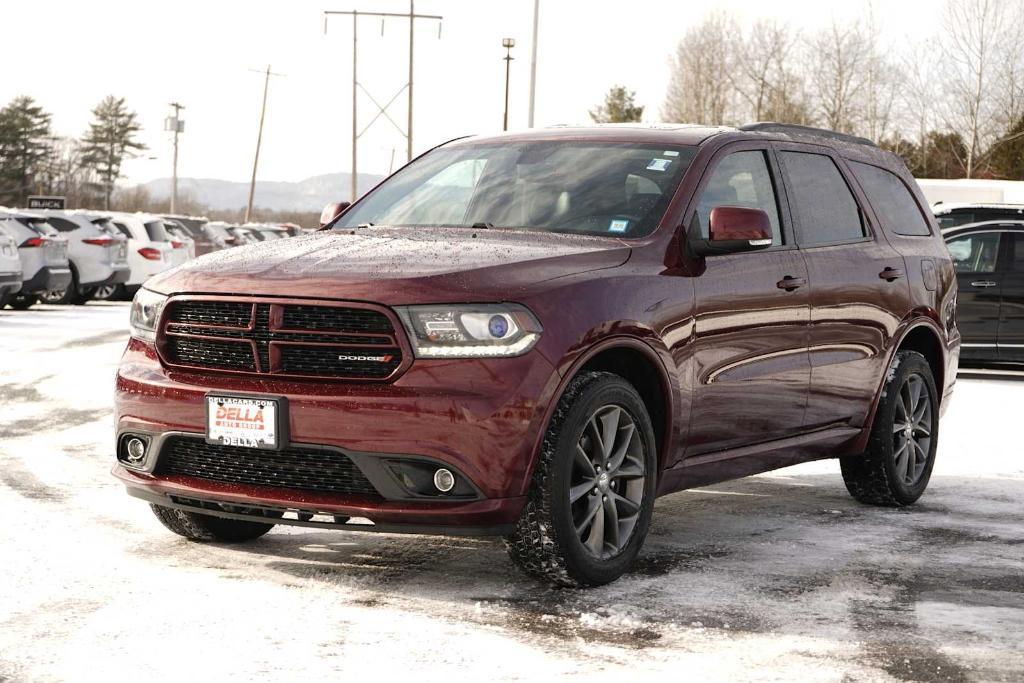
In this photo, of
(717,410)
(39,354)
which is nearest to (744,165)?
(717,410)

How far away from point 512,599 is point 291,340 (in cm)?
125

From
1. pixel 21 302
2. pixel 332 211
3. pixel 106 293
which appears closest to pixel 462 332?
pixel 332 211

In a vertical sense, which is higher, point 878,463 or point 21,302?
point 878,463

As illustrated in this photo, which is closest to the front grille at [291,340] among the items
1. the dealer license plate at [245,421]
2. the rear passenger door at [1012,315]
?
the dealer license plate at [245,421]

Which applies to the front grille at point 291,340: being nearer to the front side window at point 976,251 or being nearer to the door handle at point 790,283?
the door handle at point 790,283

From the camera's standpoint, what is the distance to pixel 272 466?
18.3ft

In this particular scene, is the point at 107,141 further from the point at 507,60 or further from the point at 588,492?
the point at 588,492

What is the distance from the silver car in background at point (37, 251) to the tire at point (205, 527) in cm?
1773

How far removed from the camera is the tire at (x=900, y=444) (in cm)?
802

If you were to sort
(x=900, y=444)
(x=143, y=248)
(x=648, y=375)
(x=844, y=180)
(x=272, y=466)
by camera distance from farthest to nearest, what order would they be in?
1. (x=143, y=248)
2. (x=900, y=444)
3. (x=844, y=180)
4. (x=648, y=375)
5. (x=272, y=466)

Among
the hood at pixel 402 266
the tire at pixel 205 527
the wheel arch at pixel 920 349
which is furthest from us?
the wheel arch at pixel 920 349

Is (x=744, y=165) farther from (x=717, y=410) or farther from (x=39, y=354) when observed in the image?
(x=39, y=354)

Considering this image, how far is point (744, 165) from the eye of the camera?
23.1 feet

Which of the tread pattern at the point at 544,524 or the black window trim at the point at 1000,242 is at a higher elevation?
the black window trim at the point at 1000,242
